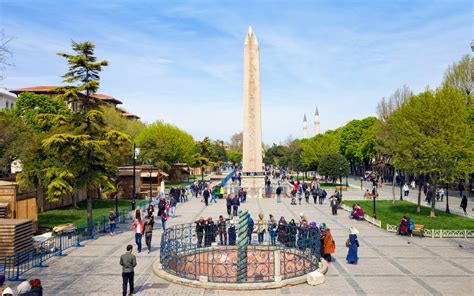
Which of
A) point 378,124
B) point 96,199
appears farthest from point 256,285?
point 378,124

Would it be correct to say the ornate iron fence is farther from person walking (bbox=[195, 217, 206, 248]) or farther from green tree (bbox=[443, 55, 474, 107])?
green tree (bbox=[443, 55, 474, 107])

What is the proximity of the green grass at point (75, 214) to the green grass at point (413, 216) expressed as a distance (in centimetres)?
1732

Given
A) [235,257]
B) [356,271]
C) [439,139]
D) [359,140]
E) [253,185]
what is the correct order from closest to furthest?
1. [356,271]
2. [235,257]
3. [439,139]
4. [253,185]
5. [359,140]

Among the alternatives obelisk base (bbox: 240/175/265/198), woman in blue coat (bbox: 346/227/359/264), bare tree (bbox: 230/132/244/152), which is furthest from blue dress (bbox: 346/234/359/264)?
bare tree (bbox: 230/132/244/152)

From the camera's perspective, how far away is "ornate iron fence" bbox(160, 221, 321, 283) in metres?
12.1

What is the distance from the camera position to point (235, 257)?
15070 mm

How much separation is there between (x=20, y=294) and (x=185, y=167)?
61419mm

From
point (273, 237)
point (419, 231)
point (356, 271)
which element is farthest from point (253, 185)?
point (356, 271)

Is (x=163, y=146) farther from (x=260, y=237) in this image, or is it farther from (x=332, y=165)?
(x=260, y=237)

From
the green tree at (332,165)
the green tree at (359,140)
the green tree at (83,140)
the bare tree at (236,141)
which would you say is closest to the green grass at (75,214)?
the green tree at (83,140)

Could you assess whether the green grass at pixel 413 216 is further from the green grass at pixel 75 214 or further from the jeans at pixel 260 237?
the green grass at pixel 75 214

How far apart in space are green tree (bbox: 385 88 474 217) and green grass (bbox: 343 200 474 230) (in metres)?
1.16

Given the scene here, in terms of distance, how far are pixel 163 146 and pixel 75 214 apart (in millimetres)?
29428

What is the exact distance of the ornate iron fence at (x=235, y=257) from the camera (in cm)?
1215
